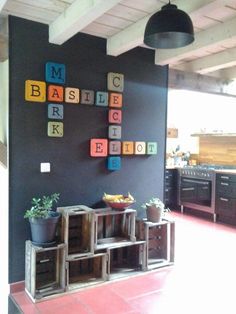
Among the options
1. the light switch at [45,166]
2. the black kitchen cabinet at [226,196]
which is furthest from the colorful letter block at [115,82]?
the black kitchen cabinet at [226,196]

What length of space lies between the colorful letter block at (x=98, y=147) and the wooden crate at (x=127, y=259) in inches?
39.0

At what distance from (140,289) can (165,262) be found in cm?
69

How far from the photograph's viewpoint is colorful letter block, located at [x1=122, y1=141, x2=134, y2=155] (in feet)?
11.8

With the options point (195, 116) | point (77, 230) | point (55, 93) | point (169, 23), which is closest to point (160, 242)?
point (77, 230)

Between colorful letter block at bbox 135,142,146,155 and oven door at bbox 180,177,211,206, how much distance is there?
2491 mm

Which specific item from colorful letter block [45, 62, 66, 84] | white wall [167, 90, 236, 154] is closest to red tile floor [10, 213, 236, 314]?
colorful letter block [45, 62, 66, 84]

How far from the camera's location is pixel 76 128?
10.8 ft

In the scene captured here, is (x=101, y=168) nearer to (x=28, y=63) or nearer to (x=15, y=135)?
(x=15, y=135)

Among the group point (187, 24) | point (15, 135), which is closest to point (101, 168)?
point (15, 135)

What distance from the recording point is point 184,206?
20.9ft

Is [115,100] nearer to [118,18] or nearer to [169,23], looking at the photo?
[118,18]

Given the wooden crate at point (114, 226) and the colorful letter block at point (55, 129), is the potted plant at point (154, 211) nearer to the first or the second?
the wooden crate at point (114, 226)

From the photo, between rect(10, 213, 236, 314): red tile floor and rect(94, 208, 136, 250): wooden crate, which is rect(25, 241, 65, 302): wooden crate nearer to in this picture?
rect(10, 213, 236, 314): red tile floor

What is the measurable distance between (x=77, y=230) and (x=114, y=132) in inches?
44.8
